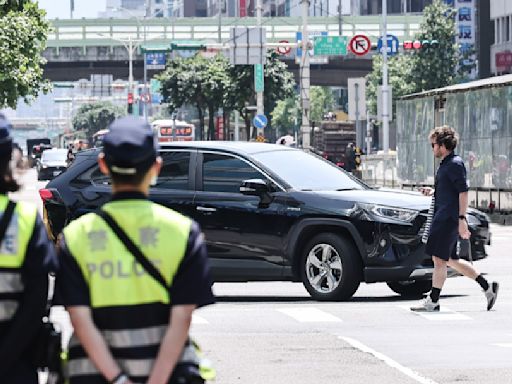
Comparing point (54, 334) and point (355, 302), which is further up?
point (54, 334)

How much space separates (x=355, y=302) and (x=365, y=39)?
5248 cm

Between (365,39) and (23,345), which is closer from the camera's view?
(23,345)

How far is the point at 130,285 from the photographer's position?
17.9 feet

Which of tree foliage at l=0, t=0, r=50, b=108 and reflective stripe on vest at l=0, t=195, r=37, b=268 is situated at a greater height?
tree foliage at l=0, t=0, r=50, b=108

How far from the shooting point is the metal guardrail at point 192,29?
373 feet

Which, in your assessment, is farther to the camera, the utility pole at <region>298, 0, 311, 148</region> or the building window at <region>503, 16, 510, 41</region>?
the building window at <region>503, 16, 510, 41</region>

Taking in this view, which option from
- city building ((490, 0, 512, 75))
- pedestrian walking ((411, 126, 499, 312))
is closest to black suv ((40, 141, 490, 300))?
pedestrian walking ((411, 126, 499, 312))

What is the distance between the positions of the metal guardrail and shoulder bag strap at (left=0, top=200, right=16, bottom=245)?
4141 inches

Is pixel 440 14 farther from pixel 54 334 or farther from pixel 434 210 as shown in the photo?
pixel 54 334

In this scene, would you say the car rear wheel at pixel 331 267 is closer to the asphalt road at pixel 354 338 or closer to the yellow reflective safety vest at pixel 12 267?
the asphalt road at pixel 354 338

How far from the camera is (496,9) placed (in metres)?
102

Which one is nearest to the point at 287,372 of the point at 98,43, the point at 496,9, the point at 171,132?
the point at 496,9

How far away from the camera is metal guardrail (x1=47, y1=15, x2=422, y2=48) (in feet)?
373

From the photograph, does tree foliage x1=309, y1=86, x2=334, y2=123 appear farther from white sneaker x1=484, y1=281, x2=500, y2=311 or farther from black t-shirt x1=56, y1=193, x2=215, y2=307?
black t-shirt x1=56, y1=193, x2=215, y2=307
